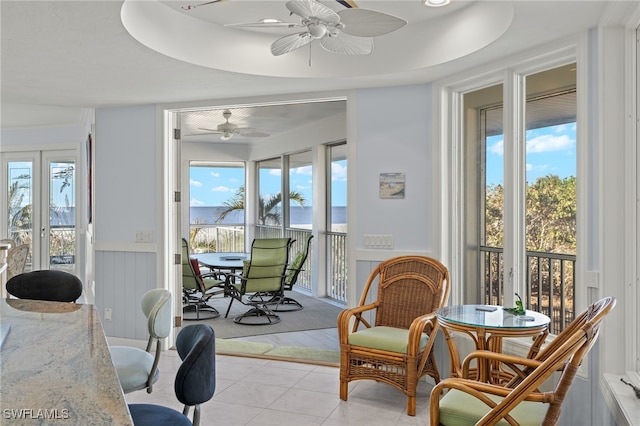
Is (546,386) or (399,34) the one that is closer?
(546,386)

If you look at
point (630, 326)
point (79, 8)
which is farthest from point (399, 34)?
point (630, 326)

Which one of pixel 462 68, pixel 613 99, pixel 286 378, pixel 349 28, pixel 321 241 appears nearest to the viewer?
pixel 349 28

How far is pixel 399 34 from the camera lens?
12.0ft

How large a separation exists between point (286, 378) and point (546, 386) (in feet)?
6.27

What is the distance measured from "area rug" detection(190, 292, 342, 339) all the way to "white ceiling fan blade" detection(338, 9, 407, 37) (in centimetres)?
383

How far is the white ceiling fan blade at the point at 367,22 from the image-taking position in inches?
88.8

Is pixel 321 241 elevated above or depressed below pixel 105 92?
below

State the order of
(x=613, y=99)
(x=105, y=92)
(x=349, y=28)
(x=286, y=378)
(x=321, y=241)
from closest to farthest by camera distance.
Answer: (x=349, y=28) → (x=613, y=99) → (x=286, y=378) → (x=105, y=92) → (x=321, y=241)

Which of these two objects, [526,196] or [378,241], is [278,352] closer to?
[378,241]

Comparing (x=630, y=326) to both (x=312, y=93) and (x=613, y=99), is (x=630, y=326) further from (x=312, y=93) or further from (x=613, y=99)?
(x=312, y=93)

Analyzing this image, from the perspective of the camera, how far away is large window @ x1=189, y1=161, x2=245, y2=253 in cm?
1043

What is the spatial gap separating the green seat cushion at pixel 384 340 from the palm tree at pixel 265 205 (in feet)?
17.1

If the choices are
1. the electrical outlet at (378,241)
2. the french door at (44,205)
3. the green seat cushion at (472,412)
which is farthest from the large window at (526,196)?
the french door at (44,205)

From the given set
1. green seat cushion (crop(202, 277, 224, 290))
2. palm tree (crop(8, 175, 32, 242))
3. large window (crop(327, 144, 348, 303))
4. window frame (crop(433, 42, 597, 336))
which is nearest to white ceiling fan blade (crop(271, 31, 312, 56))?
window frame (crop(433, 42, 597, 336))
